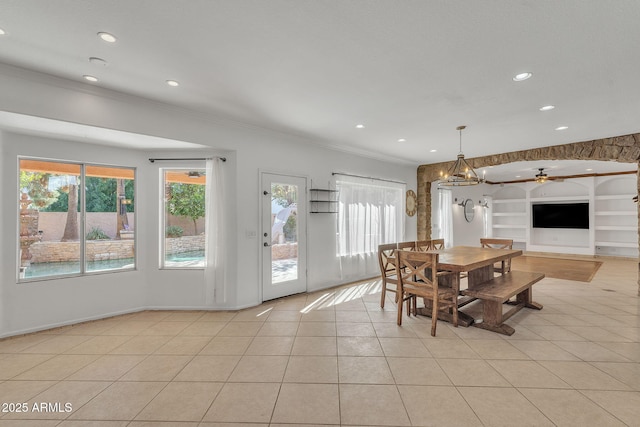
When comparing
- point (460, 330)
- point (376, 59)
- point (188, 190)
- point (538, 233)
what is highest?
point (376, 59)

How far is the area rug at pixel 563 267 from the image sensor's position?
229 inches

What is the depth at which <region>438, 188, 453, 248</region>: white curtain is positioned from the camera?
7227 millimetres

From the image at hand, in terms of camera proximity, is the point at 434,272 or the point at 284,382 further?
the point at 434,272

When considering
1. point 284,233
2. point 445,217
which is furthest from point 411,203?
point 284,233

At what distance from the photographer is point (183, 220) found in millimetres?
3840

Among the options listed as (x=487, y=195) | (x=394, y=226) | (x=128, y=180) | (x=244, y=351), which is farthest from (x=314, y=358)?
(x=487, y=195)

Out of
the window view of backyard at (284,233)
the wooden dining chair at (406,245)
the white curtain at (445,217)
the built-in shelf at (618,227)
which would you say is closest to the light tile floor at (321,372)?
the window view of backyard at (284,233)

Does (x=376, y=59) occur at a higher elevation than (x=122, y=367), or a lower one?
higher

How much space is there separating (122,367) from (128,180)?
94.7 inches

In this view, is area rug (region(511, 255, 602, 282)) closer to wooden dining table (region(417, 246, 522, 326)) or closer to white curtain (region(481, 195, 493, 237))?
white curtain (region(481, 195, 493, 237))

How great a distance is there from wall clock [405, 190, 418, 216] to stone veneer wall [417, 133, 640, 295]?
108 mm

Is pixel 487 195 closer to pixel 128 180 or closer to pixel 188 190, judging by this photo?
pixel 188 190

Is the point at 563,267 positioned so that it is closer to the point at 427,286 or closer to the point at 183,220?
the point at 427,286

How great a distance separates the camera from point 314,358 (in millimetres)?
2486
